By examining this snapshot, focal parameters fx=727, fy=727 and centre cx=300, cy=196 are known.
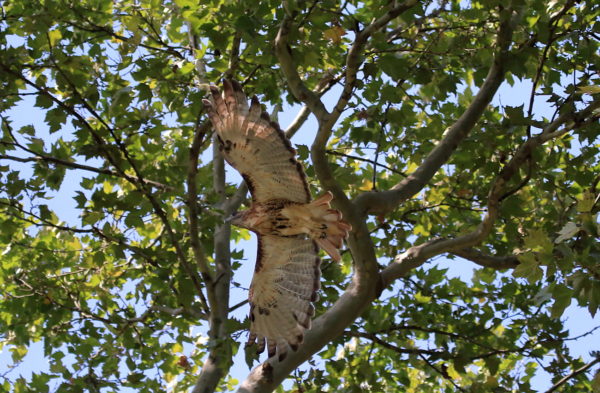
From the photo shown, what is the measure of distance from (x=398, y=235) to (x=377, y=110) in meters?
1.64

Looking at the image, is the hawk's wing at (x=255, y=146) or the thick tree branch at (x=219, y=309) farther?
the thick tree branch at (x=219, y=309)

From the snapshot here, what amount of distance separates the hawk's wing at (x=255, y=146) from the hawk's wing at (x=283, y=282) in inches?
19.3

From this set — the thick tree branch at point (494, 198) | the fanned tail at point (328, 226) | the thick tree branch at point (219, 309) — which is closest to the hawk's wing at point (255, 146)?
the fanned tail at point (328, 226)

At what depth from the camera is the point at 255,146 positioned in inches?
195

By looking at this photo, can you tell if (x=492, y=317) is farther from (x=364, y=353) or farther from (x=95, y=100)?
(x=95, y=100)

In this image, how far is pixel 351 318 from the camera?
5031mm

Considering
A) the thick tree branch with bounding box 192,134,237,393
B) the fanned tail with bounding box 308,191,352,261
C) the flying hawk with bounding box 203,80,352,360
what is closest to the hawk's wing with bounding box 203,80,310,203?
the flying hawk with bounding box 203,80,352,360

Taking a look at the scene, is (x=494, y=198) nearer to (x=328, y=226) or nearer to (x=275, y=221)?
(x=328, y=226)

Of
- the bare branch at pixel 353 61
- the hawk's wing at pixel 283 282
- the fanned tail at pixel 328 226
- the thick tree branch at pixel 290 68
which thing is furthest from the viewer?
the hawk's wing at pixel 283 282

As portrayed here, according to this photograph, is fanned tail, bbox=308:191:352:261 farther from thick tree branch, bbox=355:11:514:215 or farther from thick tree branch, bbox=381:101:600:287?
thick tree branch, bbox=381:101:600:287

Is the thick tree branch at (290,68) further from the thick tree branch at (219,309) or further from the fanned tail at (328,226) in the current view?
→ the thick tree branch at (219,309)

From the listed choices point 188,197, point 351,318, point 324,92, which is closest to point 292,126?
point 324,92

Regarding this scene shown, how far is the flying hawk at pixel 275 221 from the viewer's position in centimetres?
486

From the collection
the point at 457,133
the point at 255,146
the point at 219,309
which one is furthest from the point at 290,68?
the point at 219,309
